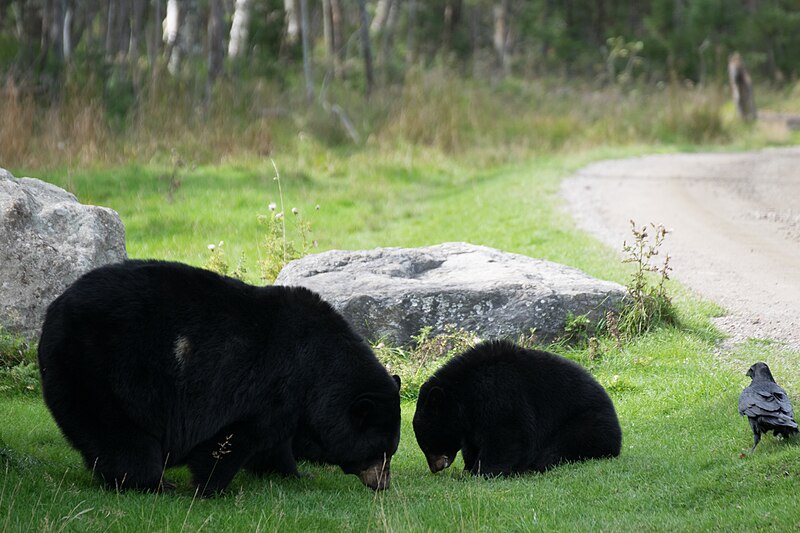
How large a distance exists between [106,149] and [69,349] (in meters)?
14.1

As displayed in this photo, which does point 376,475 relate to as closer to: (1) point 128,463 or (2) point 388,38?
(1) point 128,463

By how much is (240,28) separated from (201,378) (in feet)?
83.0

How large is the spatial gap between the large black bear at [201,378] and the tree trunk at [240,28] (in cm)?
2414

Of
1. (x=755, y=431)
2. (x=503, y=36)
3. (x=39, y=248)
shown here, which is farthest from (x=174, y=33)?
(x=755, y=431)

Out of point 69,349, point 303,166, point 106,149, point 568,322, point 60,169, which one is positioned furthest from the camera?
point 303,166

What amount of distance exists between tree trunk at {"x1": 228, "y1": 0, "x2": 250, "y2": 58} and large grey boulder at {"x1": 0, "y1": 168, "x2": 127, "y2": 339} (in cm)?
1975

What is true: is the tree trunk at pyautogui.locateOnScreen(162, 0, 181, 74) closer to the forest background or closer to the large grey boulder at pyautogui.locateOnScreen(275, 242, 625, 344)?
the forest background

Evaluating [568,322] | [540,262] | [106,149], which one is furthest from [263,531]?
[106,149]

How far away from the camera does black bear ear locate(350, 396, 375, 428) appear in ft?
20.4

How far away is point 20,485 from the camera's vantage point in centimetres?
580

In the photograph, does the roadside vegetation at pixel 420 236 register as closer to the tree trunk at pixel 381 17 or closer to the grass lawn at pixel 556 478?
the grass lawn at pixel 556 478

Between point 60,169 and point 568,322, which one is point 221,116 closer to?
point 60,169

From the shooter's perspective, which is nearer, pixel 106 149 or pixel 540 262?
pixel 540 262

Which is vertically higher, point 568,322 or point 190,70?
point 190,70
